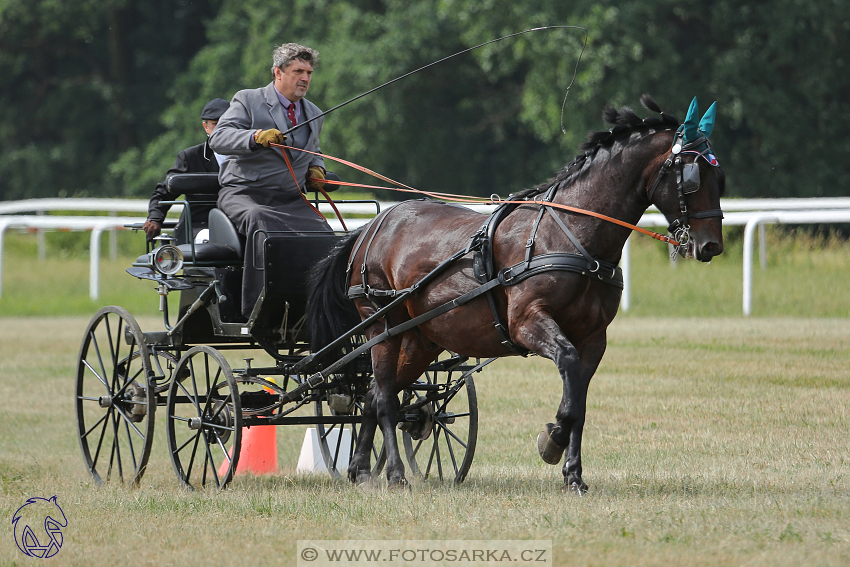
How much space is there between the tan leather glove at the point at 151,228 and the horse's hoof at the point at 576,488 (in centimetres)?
313

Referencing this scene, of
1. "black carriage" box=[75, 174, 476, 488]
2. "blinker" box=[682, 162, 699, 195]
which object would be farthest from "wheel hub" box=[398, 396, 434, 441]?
"blinker" box=[682, 162, 699, 195]

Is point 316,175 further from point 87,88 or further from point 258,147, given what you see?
point 87,88

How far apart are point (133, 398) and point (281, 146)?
6.51 ft

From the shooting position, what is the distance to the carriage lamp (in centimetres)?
675

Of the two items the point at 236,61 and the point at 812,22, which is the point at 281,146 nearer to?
the point at 812,22

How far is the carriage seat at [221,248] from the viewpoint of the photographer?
6.72m

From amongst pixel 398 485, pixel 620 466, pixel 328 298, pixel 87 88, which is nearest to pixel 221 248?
pixel 328 298

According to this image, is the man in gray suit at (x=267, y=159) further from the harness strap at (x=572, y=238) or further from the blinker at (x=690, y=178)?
the blinker at (x=690, y=178)

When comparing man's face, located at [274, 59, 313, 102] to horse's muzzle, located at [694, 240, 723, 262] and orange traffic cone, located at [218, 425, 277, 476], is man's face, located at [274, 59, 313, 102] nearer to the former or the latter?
orange traffic cone, located at [218, 425, 277, 476]

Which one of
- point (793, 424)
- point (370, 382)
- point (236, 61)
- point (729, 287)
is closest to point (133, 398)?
point (370, 382)

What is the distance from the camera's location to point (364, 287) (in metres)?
6.55

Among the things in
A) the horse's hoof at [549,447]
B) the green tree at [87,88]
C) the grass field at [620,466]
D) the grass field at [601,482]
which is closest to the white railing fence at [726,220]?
the grass field at [620,466]

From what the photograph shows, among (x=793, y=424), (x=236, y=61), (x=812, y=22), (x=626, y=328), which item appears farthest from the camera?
(x=236, y=61)

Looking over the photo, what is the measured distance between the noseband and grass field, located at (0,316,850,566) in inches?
49.3
